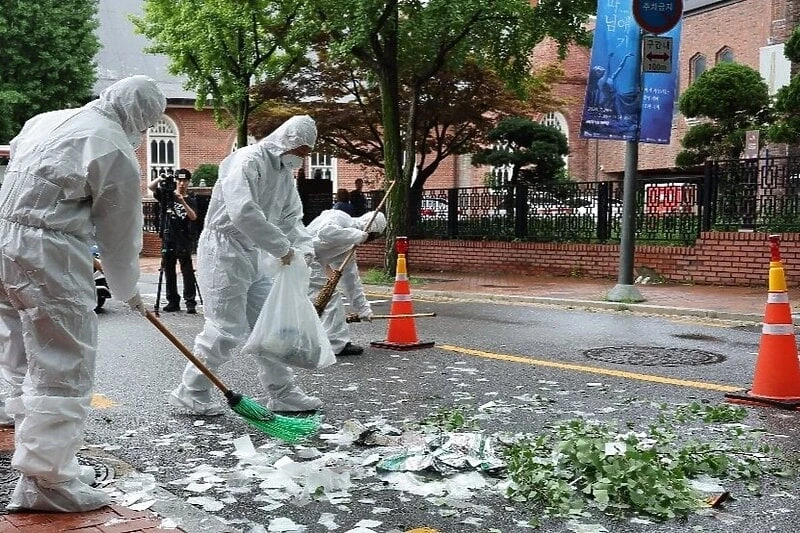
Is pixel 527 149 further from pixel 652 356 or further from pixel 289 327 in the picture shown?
pixel 289 327

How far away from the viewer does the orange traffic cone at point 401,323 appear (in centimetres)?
870

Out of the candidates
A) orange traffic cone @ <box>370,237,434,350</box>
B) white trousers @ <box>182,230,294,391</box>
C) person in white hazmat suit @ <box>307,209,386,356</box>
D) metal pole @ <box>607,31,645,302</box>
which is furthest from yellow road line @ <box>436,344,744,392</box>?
metal pole @ <box>607,31,645,302</box>

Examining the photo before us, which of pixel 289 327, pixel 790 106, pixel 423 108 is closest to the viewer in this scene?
pixel 289 327

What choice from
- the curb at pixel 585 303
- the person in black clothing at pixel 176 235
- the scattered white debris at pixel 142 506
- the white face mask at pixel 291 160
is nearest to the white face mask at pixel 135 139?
the scattered white debris at pixel 142 506

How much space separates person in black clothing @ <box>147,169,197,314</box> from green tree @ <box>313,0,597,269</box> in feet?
15.3

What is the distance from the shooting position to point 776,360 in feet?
19.8

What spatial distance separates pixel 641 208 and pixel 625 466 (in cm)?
1257

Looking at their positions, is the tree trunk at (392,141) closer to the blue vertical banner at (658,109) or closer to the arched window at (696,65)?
the blue vertical banner at (658,109)

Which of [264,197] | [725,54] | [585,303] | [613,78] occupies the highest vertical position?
[725,54]

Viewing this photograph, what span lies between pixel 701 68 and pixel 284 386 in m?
35.2

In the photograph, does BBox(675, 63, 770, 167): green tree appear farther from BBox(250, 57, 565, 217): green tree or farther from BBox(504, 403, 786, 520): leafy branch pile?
BBox(504, 403, 786, 520): leafy branch pile

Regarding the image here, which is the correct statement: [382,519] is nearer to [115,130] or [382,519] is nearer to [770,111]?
[115,130]

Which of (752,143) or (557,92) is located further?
(557,92)

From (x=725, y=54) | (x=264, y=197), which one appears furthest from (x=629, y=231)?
(x=725, y=54)
